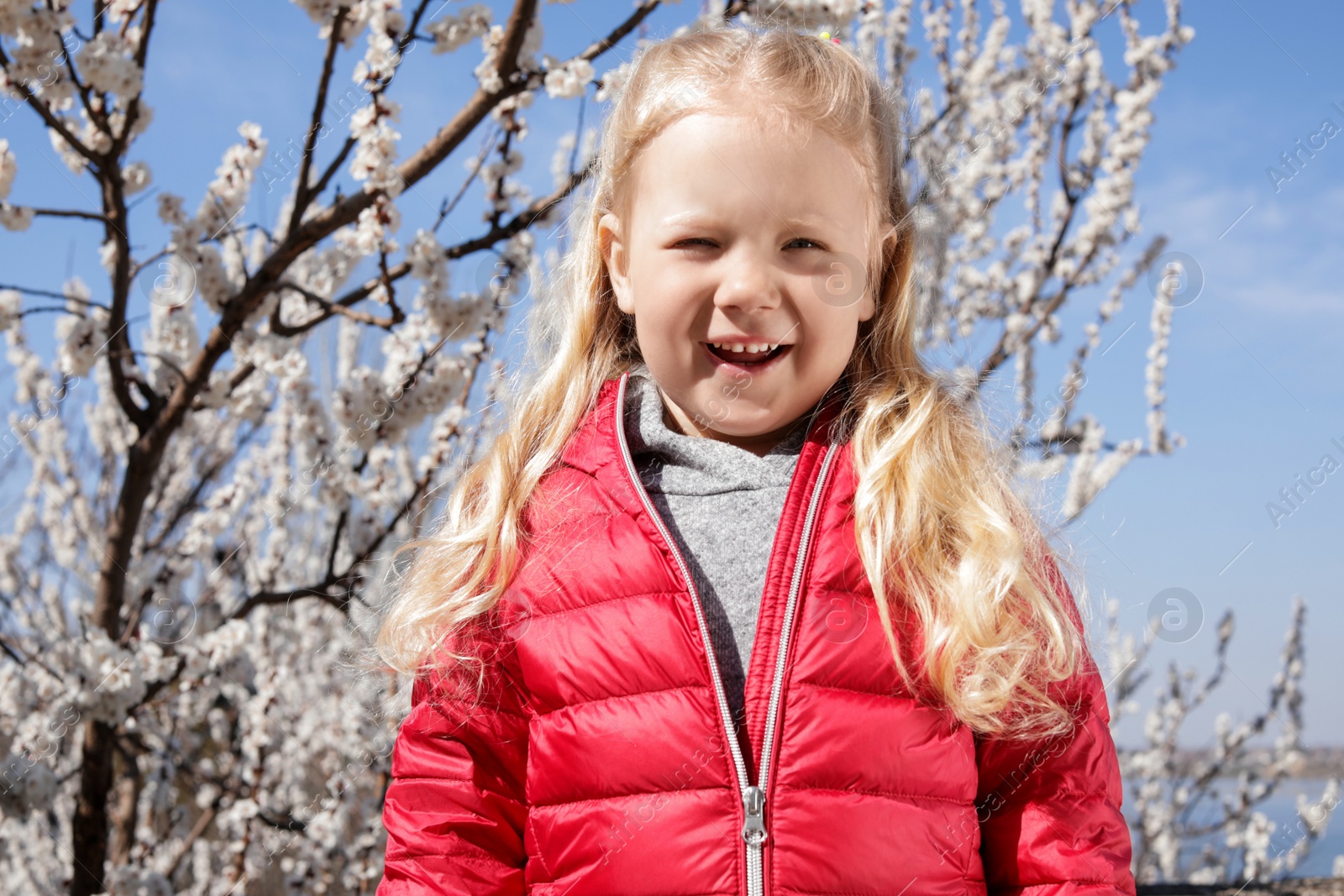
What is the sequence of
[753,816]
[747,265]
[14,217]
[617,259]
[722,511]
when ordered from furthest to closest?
[14,217], [617,259], [722,511], [747,265], [753,816]

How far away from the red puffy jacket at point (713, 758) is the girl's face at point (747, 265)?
12 centimetres

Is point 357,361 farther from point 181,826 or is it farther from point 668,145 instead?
point 668,145

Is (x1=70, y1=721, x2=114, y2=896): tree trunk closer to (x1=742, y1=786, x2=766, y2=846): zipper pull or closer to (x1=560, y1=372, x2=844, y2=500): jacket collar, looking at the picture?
(x1=560, y1=372, x2=844, y2=500): jacket collar

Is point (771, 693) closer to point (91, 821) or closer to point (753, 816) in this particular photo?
point (753, 816)

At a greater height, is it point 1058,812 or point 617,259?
point 617,259

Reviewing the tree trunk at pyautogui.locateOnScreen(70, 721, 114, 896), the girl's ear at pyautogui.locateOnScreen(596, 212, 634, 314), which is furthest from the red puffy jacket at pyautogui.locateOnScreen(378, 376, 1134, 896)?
the tree trunk at pyautogui.locateOnScreen(70, 721, 114, 896)

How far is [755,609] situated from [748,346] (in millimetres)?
332

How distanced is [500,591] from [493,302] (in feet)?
5.50

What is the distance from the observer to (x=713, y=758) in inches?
42.8

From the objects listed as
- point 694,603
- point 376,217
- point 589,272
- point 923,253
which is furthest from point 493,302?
point 694,603

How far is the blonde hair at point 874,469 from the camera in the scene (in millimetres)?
1156

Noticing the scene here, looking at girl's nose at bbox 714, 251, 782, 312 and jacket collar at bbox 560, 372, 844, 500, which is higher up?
girl's nose at bbox 714, 251, 782, 312

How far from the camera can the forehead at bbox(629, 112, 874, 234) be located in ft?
3.84
